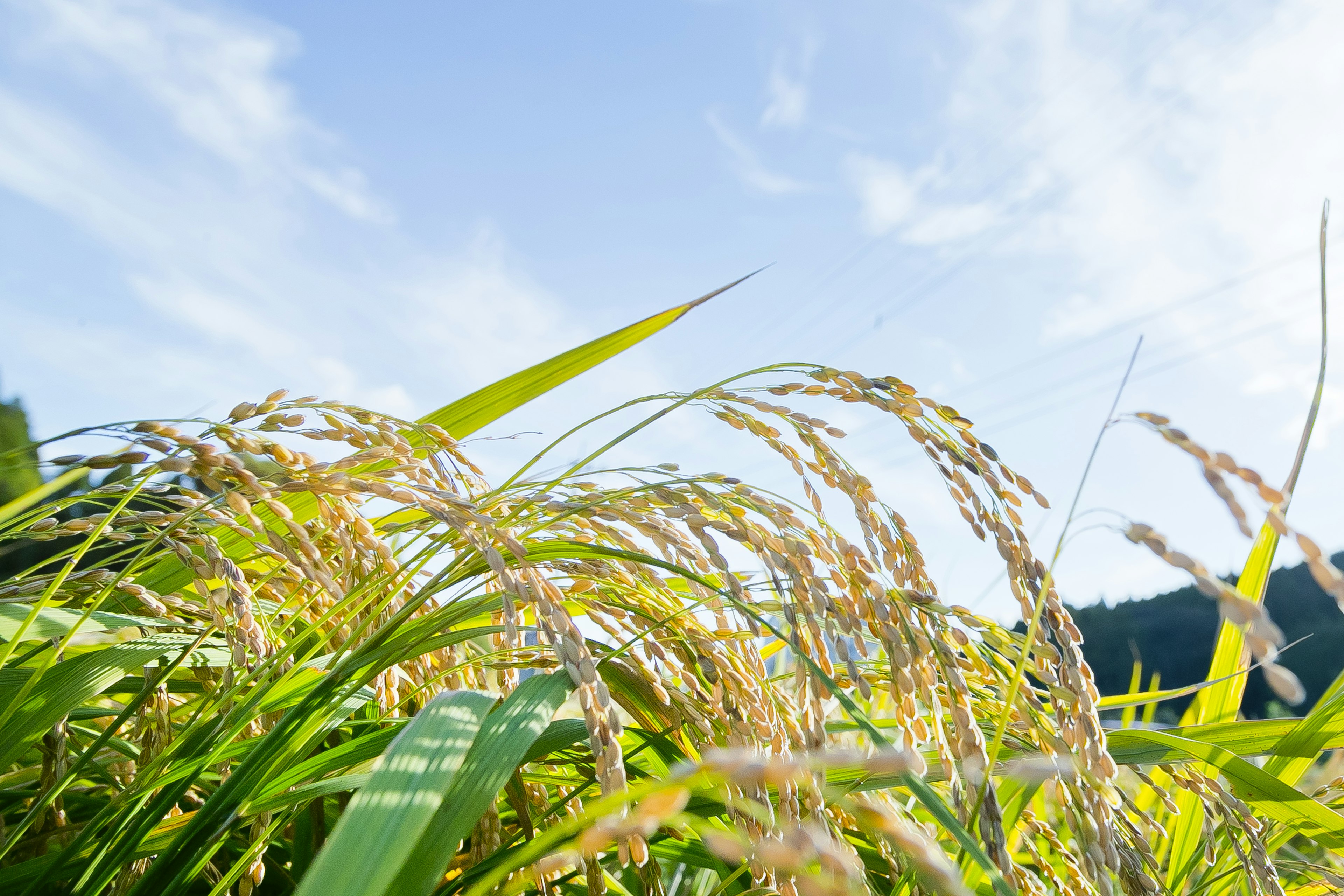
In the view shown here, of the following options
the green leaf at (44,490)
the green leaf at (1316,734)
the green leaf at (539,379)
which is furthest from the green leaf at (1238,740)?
the green leaf at (44,490)

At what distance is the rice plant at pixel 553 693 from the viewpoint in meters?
0.61

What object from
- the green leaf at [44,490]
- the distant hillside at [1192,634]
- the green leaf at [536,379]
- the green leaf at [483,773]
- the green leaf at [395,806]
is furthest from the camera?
the distant hillside at [1192,634]

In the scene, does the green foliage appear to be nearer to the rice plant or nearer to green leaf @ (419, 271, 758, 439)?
the rice plant

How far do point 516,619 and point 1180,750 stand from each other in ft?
2.49

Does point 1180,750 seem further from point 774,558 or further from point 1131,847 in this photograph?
point 774,558

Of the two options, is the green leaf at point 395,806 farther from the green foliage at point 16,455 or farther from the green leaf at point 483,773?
the green foliage at point 16,455

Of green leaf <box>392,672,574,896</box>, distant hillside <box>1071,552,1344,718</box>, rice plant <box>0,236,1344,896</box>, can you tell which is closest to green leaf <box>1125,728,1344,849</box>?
rice plant <box>0,236,1344,896</box>

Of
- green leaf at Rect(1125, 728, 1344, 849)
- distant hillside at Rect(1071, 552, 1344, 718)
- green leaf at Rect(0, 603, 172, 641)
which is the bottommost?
distant hillside at Rect(1071, 552, 1344, 718)

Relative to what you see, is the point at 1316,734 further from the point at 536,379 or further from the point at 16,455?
the point at 16,455

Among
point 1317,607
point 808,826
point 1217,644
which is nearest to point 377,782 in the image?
point 808,826

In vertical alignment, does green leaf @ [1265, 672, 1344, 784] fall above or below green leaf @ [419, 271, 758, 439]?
below

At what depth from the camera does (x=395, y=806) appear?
1.75ft

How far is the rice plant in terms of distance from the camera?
0.61 m

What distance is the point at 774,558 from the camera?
73 centimetres
